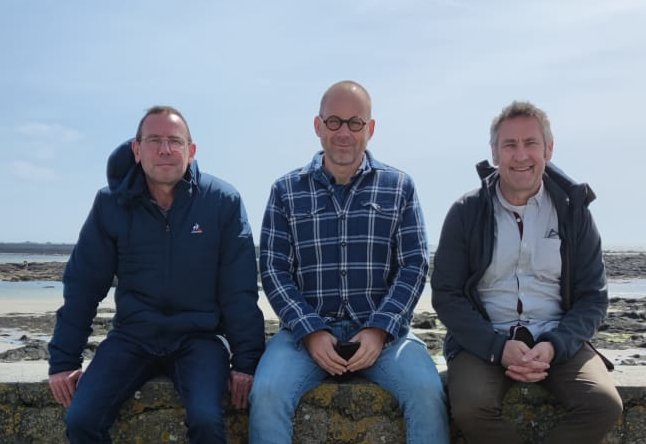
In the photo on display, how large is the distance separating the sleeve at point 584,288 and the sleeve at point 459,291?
0.95 feet

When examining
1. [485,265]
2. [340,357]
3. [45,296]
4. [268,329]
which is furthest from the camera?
[45,296]

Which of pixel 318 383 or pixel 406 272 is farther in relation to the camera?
pixel 406 272

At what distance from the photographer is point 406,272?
3373mm

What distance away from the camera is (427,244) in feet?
11.3

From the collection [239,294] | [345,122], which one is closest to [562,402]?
[239,294]

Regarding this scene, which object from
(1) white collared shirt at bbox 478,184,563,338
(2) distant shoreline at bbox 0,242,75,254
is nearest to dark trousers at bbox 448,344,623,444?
(1) white collared shirt at bbox 478,184,563,338

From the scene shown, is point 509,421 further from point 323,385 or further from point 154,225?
point 154,225

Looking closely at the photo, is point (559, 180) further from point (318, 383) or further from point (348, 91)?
point (318, 383)

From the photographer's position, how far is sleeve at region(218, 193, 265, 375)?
10.8 ft

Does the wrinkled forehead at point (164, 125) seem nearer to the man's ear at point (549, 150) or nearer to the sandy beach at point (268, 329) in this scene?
the man's ear at point (549, 150)

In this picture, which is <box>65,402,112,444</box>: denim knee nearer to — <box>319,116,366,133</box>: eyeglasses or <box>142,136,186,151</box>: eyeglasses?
<box>142,136,186,151</box>: eyeglasses

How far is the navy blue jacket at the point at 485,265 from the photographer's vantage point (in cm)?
319

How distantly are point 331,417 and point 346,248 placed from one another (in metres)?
0.84

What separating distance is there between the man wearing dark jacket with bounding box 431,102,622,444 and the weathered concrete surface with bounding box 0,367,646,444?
17cm
